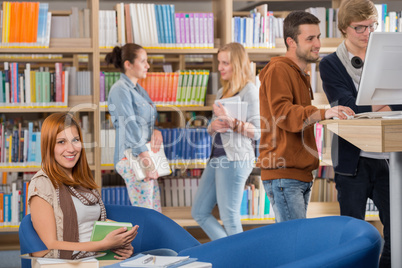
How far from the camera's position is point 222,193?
372 centimetres

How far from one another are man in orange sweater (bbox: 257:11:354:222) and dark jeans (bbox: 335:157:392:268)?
0.63 ft

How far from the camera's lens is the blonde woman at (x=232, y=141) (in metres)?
3.66

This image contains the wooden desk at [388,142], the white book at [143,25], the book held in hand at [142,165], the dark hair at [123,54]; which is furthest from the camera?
the white book at [143,25]

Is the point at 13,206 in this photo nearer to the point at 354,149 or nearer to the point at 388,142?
the point at 354,149

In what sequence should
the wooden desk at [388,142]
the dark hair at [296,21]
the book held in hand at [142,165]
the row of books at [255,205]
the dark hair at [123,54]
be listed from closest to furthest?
the wooden desk at [388,142] → the dark hair at [296,21] → the book held in hand at [142,165] → the dark hair at [123,54] → the row of books at [255,205]

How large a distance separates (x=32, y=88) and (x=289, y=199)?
2.62 meters

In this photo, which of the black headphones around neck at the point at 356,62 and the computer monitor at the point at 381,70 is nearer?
the computer monitor at the point at 381,70

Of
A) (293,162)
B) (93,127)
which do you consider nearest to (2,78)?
(93,127)

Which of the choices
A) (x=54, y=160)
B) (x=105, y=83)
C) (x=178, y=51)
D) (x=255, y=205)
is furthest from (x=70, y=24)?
(x=54, y=160)

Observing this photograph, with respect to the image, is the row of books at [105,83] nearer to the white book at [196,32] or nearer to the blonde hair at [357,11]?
the white book at [196,32]

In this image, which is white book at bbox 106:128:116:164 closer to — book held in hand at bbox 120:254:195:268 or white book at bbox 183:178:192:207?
white book at bbox 183:178:192:207

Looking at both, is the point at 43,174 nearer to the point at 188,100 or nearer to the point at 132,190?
the point at 132,190

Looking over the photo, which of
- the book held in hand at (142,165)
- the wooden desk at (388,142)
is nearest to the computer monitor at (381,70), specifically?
the wooden desk at (388,142)

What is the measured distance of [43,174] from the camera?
2.08m
